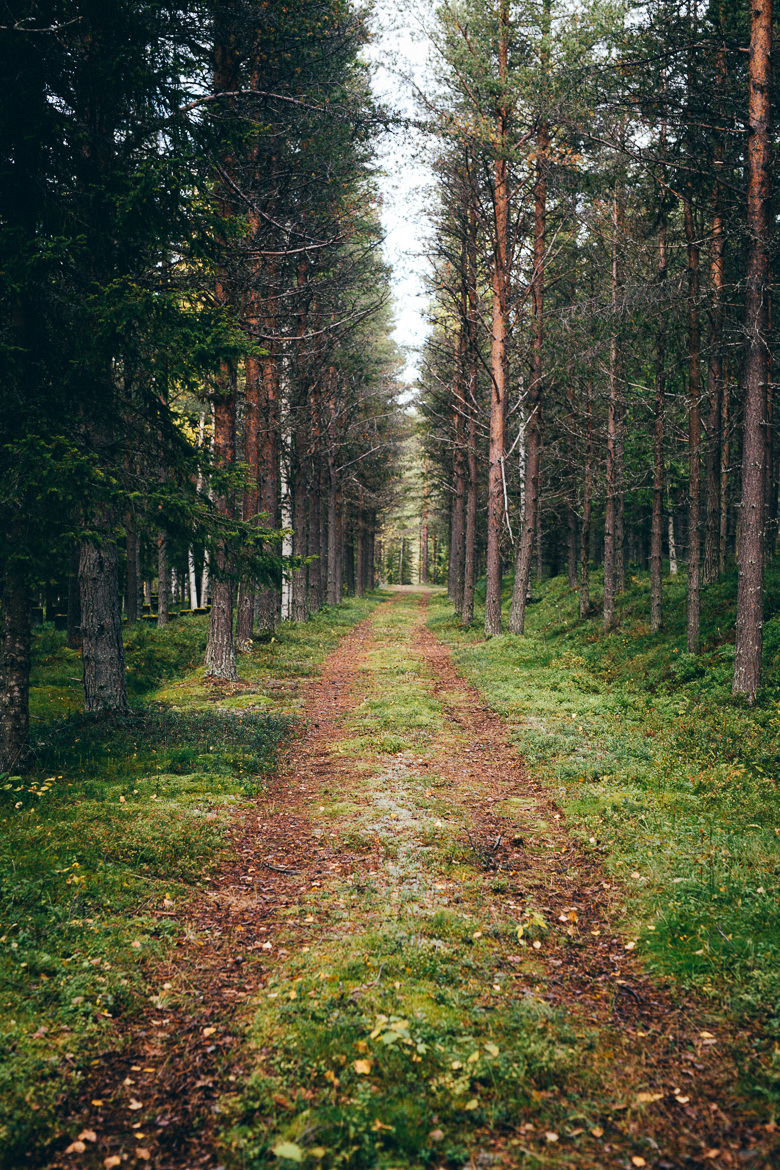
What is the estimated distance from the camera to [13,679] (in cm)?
762

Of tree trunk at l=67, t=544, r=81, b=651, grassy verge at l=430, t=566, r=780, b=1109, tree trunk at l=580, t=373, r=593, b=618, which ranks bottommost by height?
grassy verge at l=430, t=566, r=780, b=1109

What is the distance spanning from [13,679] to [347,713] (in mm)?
5576

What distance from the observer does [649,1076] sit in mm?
3561

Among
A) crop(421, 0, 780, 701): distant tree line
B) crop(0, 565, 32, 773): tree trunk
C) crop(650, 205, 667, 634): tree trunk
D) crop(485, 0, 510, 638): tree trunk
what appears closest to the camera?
crop(0, 565, 32, 773): tree trunk

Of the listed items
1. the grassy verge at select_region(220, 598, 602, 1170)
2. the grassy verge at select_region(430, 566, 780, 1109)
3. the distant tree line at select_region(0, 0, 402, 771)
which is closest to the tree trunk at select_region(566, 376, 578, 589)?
the grassy verge at select_region(430, 566, 780, 1109)

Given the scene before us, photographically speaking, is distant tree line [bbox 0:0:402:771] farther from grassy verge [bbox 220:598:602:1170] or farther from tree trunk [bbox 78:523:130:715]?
grassy verge [bbox 220:598:602:1170]

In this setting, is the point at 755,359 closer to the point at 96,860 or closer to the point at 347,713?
the point at 347,713

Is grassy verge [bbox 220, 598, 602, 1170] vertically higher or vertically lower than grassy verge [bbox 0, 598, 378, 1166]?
lower

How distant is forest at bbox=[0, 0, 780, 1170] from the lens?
139 inches

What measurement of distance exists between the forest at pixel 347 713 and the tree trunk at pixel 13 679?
3 centimetres

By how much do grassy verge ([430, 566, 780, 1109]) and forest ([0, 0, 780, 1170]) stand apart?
0.15 feet

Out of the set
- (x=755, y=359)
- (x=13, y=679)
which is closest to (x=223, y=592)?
(x=13, y=679)

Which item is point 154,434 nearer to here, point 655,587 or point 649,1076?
point 649,1076

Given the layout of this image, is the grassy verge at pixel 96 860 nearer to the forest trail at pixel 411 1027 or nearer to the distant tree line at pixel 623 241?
the forest trail at pixel 411 1027
